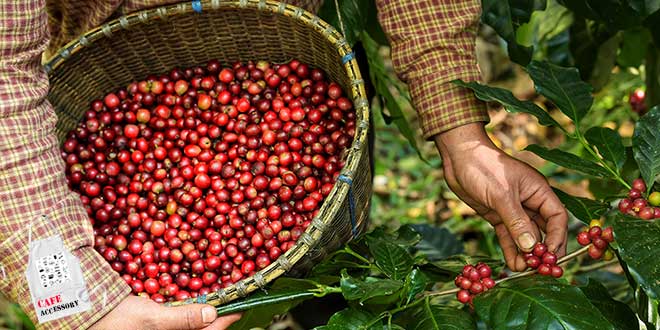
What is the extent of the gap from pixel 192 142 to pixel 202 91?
0.14 metres

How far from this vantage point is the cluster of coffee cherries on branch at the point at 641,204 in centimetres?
115

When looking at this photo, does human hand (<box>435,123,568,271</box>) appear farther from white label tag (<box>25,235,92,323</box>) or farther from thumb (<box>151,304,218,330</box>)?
white label tag (<box>25,235,92,323</box>)

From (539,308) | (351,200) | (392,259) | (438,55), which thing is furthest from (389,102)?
(539,308)

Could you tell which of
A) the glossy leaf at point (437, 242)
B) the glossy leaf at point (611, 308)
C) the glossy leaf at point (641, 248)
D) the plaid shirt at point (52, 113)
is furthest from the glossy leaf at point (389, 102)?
the glossy leaf at point (641, 248)

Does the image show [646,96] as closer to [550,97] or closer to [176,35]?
[550,97]

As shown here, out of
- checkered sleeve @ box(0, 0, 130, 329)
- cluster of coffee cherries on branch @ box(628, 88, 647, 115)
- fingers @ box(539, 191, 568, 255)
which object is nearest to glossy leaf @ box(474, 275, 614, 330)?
fingers @ box(539, 191, 568, 255)

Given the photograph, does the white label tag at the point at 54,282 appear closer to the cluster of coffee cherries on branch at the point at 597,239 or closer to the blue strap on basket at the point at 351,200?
the blue strap on basket at the point at 351,200

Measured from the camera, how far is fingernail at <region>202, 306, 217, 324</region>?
130 centimetres

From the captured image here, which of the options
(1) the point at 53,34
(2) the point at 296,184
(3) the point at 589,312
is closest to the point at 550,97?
(3) the point at 589,312

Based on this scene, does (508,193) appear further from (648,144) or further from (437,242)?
(437,242)

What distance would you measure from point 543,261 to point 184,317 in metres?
0.65

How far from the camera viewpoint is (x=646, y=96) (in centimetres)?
195

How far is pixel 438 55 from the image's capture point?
1458mm

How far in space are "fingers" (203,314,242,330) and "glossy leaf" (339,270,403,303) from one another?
0.91ft
